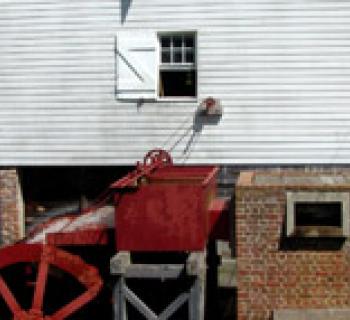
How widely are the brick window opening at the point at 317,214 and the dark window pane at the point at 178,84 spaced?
4.77 m

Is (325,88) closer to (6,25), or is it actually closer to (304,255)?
(304,255)

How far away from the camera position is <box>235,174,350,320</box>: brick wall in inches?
356

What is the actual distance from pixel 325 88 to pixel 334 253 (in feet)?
15.0

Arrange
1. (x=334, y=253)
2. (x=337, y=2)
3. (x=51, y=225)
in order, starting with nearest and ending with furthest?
(x=334, y=253) → (x=51, y=225) → (x=337, y=2)

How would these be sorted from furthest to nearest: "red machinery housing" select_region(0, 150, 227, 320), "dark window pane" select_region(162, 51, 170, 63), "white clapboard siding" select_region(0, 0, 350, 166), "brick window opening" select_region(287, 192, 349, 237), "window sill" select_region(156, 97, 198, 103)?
"dark window pane" select_region(162, 51, 170, 63)
"window sill" select_region(156, 97, 198, 103)
"white clapboard siding" select_region(0, 0, 350, 166)
"red machinery housing" select_region(0, 150, 227, 320)
"brick window opening" select_region(287, 192, 349, 237)

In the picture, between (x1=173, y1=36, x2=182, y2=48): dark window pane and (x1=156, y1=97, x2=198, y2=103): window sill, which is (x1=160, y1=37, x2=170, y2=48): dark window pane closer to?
(x1=173, y1=36, x2=182, y2=48): dark window pane

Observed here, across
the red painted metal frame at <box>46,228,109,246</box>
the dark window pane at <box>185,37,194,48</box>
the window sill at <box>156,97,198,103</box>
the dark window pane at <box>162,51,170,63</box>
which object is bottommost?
the red painted metal frame at <box>46,228,109,246</box>

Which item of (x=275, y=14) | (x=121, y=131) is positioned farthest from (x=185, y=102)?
(x=275, y=14)

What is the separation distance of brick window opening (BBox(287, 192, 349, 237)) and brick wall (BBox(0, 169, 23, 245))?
6353 mm

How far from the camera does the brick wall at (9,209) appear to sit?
45.0ft

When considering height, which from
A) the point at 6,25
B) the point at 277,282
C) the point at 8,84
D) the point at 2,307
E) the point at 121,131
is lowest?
the point at 2,307

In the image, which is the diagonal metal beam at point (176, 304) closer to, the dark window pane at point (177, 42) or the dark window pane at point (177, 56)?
the dark window pane at point (177, 56)

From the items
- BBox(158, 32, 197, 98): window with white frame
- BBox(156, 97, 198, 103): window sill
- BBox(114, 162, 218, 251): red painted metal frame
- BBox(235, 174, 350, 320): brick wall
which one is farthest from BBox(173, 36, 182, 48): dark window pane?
BBox(235, 174, 350, 320): brick wall

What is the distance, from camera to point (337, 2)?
41.9 feet
